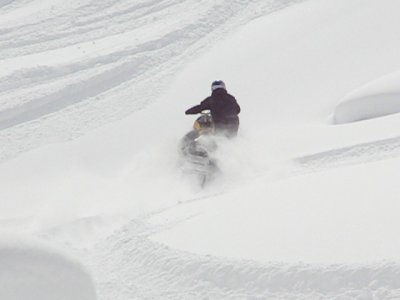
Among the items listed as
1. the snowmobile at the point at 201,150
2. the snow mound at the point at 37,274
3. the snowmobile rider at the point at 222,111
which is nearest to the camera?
the snow mound at the point at 37,274

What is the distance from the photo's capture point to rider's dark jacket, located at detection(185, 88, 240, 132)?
522 inches

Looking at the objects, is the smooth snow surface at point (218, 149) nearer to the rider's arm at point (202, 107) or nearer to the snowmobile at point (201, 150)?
the snowmobile at point (201, 150)

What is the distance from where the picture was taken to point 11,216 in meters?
12.4

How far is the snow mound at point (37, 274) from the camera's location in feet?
20.2

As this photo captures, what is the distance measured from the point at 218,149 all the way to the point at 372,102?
10.3 ft

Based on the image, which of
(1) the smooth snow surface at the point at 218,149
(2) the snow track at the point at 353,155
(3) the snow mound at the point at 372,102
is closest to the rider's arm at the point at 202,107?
(1) the smooth snow surface at the point at 218,149

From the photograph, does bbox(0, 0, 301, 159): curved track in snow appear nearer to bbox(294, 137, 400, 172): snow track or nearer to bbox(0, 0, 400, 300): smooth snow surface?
bbox(0, 0, 400, 300): smooth snow surface

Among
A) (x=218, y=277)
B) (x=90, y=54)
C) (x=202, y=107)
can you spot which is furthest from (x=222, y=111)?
(x=90, y=54)

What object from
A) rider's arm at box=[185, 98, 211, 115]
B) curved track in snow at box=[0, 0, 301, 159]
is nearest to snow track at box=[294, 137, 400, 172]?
rider's arm at box=[185, 98, 211, 115]

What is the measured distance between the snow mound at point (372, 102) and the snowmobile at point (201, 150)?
269 cm

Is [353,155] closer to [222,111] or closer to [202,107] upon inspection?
[222,111]

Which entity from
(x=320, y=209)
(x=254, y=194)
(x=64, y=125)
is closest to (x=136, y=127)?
(x=64, y=125)

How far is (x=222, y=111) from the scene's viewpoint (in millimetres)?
13281

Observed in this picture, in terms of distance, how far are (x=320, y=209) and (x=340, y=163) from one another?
131 inches
